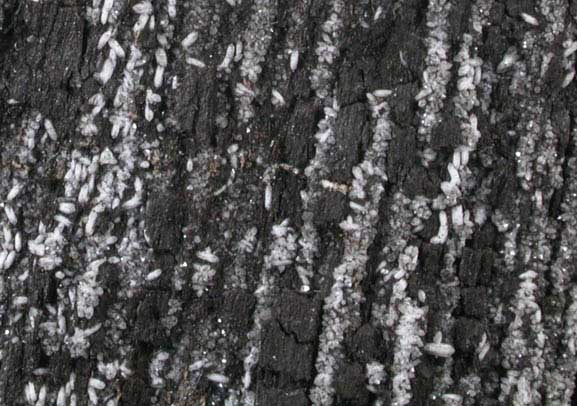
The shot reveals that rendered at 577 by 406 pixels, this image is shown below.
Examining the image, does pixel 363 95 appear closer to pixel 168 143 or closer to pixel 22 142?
pixel 168 143

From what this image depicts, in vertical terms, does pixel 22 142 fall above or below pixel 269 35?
below

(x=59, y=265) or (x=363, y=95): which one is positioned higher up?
(x=363, y=95)

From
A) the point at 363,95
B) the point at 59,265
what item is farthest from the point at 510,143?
the point at 59,265

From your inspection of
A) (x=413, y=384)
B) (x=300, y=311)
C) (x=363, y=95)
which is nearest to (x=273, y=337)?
(x=300, y=311)

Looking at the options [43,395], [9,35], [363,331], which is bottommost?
[43,395]

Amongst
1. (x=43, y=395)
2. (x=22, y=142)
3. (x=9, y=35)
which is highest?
(x=9, y=35)

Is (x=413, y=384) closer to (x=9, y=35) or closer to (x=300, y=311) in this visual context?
(x=300, y=311)
